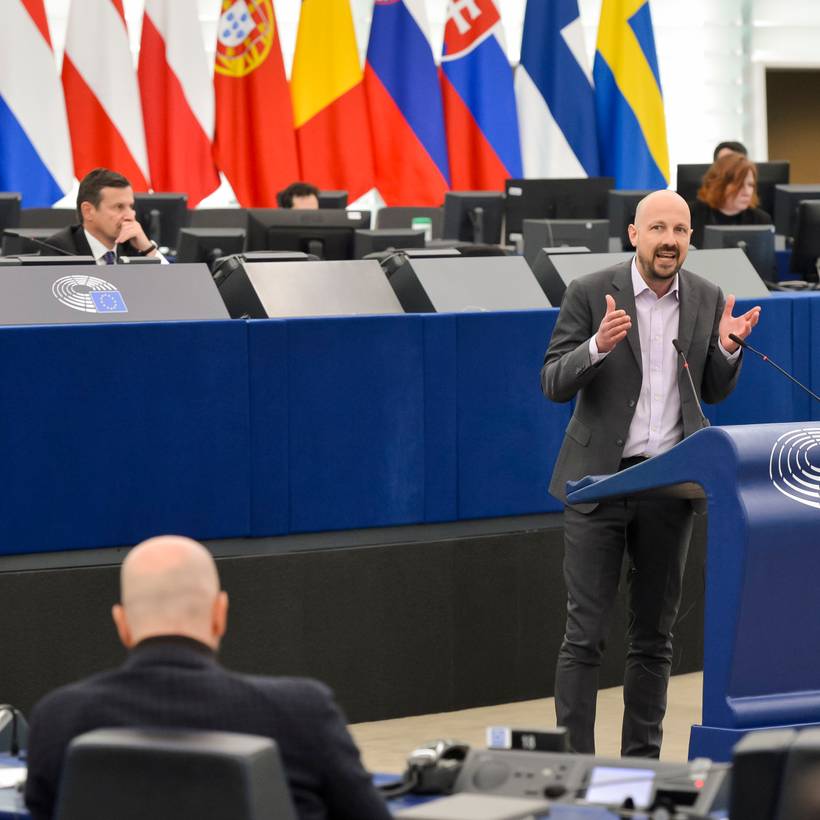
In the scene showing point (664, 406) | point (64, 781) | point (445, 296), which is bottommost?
point (64, 781)

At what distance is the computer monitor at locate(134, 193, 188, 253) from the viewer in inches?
279

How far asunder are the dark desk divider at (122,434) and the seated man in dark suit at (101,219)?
1.16m

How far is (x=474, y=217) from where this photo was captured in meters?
7.76

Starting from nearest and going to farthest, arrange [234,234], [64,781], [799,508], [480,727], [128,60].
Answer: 1. [64,781]
2. [799,508]
3. [480,727]
4. [234,234]
5. [128,60]

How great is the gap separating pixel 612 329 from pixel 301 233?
9.26 feet

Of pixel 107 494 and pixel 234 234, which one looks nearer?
pixel 107 494

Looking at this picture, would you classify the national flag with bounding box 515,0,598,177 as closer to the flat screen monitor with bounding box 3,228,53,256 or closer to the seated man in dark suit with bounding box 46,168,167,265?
the flat screen monitor with bounding box 3,228,53,256

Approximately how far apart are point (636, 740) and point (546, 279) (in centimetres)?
181

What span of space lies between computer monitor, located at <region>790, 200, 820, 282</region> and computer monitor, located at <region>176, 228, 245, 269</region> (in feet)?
8.70

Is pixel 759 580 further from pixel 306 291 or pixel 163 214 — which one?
pixel 163 214

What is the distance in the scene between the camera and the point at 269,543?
460 centimetres

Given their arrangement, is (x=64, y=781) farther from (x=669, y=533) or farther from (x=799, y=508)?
(x=669, y=533)

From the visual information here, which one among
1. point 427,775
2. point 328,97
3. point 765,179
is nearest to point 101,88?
point 328,97

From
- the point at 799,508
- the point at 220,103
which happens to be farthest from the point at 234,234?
the point at 220,103
